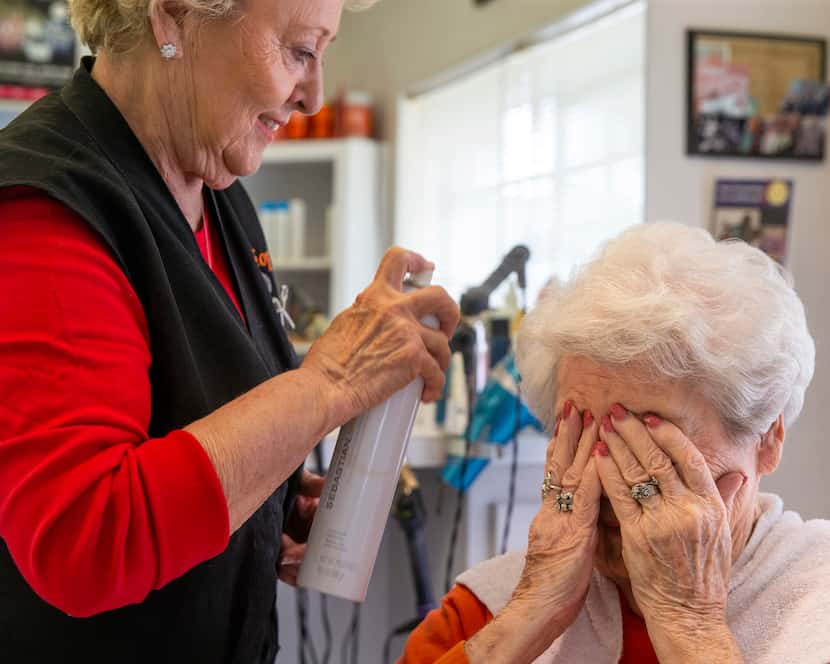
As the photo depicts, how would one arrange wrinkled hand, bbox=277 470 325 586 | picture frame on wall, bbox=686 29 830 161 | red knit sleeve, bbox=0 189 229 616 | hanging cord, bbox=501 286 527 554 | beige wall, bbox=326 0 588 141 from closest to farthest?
red knit sleeve, bbox=0 189 229 616 < wrinkled hand, bbox=277 470 325 586 < hanging cord, bbox=501 286 527 554 < picture frame on wall, bbox=686 29 830 161 < beige wall, bbox=326 0 588 141

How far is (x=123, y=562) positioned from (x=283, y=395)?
22 cm

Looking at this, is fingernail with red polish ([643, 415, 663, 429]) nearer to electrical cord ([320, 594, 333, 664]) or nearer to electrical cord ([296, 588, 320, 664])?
electrical cord ([296, 588, 320, 664])

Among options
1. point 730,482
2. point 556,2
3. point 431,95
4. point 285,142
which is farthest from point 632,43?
point 730,482

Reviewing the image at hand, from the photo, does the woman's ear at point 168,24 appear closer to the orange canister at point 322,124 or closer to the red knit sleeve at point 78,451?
the red knit sleeve at point 78,451

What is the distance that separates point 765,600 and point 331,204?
4087 mm

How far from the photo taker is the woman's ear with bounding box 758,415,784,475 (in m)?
1.31

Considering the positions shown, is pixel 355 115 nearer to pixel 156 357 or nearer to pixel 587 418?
pixel 587 418

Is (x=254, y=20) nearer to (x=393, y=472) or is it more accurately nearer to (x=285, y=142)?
(x=393, y=472)

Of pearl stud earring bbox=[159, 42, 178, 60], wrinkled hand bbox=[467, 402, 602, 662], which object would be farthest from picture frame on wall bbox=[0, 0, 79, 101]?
wrinkled hand bbox=[467, 402, 602, 662]

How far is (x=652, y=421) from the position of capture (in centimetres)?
123

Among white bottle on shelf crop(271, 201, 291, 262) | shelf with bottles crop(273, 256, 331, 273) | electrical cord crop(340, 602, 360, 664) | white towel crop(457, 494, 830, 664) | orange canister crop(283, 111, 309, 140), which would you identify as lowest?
electrical cord crop(340, 602, 360, 664)

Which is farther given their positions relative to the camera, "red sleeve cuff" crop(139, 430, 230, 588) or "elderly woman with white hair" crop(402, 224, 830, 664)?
"elderly woman with white hair" crop(402, 224, 830, 664)

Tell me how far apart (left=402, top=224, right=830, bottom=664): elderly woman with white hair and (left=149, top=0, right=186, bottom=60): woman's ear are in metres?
0.56

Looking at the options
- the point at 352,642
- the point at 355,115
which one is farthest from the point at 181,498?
the point at 355,115
